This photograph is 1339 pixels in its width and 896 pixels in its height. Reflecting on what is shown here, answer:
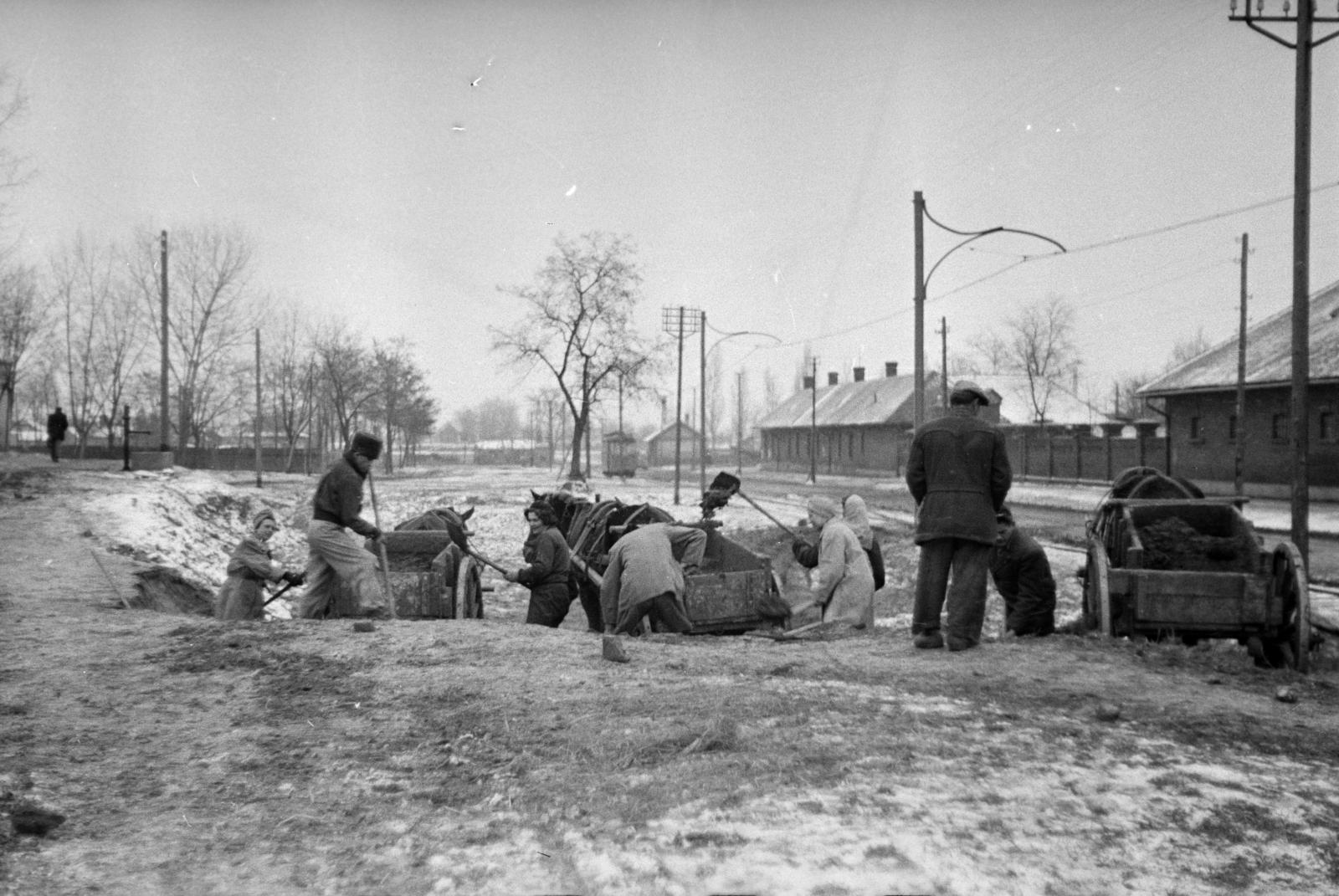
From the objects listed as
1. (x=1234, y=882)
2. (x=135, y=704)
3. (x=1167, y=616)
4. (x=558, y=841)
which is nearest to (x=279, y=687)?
(x=135, y=704)

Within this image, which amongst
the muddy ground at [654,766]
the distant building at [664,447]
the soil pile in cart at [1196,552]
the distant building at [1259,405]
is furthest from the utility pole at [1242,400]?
the distant building at [664,447]

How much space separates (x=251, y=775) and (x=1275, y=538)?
60.0 feet

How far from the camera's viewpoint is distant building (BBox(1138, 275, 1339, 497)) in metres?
25.2

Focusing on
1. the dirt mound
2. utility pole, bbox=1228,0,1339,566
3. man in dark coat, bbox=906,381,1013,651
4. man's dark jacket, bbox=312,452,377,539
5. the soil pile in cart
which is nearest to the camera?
man in dark coat, bbox=906,381,1013,651

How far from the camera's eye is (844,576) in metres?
8.17

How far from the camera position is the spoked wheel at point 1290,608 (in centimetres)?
610

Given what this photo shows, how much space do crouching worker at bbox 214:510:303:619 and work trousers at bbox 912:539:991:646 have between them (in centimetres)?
538

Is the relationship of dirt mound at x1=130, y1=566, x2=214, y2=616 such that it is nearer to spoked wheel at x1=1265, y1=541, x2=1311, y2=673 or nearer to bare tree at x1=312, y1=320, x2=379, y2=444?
spoked wheel at x1=1265, y1=541, x2=1311, y2=673

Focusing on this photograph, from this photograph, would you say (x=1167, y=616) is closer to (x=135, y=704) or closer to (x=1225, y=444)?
(x=135, y=704)

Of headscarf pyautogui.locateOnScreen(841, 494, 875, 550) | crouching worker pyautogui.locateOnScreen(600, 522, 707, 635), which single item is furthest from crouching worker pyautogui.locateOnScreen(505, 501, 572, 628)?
headscarf pyautogui.locateOnScreen(841, 494, 875, 550)

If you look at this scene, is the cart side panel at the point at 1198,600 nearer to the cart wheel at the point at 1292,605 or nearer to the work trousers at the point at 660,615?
the cart wheel at the point at 1292,605

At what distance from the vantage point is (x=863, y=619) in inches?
326

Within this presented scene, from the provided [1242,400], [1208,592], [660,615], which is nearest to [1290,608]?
[1208,592]

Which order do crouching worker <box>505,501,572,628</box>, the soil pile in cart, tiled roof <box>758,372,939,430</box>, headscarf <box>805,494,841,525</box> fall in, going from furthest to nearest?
1. tiled roof <box>758,372,939,430</box>
2. crouching worker <box>505,501,572,628</box>
3. headscarf <box>805,494,841,525</box>
4. the soil pile in cart
